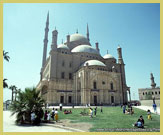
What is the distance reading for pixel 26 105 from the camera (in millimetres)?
11570

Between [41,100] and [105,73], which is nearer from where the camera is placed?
[41,100]

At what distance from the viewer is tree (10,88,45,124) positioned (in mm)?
11213

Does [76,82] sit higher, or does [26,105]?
[76,82]

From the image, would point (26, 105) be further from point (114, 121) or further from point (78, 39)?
point (78, 39)

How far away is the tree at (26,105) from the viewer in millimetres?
11213

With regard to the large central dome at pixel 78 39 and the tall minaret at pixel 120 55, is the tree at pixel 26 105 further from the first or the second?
the large central dome at pixel 78 39

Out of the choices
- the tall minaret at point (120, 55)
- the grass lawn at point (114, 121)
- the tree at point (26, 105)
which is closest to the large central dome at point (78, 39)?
the tall minaret at point (120, 55)

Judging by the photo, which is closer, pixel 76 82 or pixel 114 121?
pixel 114 121

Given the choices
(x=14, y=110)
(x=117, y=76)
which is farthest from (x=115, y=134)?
(x=117, y=76)

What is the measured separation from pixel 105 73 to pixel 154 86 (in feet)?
111

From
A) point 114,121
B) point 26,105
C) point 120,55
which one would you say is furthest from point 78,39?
point 114,121

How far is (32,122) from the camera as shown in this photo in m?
10.7

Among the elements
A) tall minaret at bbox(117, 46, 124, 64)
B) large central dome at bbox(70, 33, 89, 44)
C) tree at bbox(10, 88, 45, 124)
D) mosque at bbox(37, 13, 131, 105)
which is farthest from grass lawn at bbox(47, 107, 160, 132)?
large central dome at bbox(70, 33, 89, 44)

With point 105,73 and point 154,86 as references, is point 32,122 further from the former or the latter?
point 154,86
